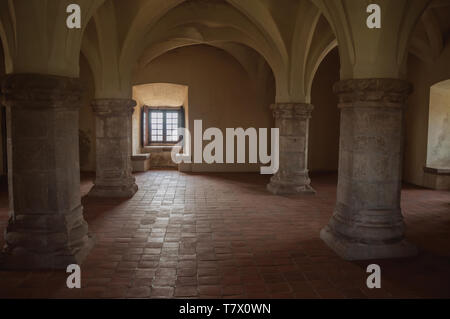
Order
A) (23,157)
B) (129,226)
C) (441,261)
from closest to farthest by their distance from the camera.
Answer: (23,157) < (441,261) < (129,226)

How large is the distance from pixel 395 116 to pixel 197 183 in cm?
635

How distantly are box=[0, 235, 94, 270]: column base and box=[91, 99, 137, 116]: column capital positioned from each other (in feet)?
14.3

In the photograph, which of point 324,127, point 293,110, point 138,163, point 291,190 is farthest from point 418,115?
point 138,163

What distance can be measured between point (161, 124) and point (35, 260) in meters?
10.3

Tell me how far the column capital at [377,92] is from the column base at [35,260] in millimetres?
3716

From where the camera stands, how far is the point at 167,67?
40.1 feet

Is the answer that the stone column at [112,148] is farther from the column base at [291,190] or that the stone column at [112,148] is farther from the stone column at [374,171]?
the stone column at [374,171]

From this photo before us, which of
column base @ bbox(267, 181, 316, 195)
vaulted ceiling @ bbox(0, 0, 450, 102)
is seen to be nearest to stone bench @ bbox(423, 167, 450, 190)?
vaulted ceiling @ bbox(0, 0, 450, 102)

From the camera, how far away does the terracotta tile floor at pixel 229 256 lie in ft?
11.0

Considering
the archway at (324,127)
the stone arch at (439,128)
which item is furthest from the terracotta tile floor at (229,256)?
the archway at (324,127)

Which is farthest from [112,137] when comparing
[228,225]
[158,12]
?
[228,225]

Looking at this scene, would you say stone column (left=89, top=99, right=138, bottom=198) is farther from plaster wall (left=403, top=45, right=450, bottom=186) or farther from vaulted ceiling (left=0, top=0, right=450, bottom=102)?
plaster wall (left=403, top=45, right=450, bottom=186)

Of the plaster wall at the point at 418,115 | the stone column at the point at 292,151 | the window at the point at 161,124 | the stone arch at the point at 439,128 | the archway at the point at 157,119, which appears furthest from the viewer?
the window at the point at 161,124

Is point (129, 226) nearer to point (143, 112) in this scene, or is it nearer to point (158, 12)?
point (158, 12)
